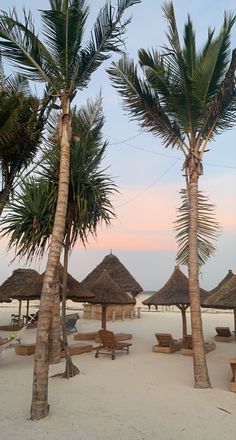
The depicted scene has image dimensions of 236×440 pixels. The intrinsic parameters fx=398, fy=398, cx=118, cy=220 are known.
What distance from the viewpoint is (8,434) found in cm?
561

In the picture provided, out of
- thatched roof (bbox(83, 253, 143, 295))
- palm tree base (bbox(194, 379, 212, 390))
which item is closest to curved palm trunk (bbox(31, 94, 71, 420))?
palm tree base (bbox(194, 379, 212, 390))

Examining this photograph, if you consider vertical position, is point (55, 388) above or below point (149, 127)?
below

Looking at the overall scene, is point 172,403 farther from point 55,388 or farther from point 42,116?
point 42,116

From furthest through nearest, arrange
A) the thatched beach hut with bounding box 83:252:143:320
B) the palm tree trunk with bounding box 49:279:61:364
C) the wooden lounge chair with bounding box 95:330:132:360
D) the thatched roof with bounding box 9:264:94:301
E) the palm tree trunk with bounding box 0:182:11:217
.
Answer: the thatched beach hut with bounding box 83:252:143:320 < the thatched roof with bounding box 9:264:94:301 < the wooden lounge chair with bounding box 95:330:132:360 < the palm tree trunk with bounding box 49:279:61:364 < the palm tree trunk with bounding box 0:182:11:217

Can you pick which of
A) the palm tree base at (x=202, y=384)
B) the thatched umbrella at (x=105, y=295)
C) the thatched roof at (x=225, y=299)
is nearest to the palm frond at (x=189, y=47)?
the thatched roof at (x=225, y=299)

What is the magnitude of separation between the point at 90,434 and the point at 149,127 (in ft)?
23.9

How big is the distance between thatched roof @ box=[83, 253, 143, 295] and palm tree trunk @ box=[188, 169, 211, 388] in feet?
57.3

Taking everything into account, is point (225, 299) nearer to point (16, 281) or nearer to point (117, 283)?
point (16, 281)

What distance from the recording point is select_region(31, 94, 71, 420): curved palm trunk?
6344mm

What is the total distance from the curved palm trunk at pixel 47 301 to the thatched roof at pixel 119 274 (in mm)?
19241

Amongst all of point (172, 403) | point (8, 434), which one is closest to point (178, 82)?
point (172, 403)

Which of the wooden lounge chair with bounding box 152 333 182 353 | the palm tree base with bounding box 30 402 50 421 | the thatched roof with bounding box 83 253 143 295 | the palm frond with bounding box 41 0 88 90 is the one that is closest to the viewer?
the palm tree base with bounding box 30 402 50 421

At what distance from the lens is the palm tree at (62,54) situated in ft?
23.0

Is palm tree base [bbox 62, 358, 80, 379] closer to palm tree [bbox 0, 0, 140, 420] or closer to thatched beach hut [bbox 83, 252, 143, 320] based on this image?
palm tree [bbox 0, 0, 140, 420]
